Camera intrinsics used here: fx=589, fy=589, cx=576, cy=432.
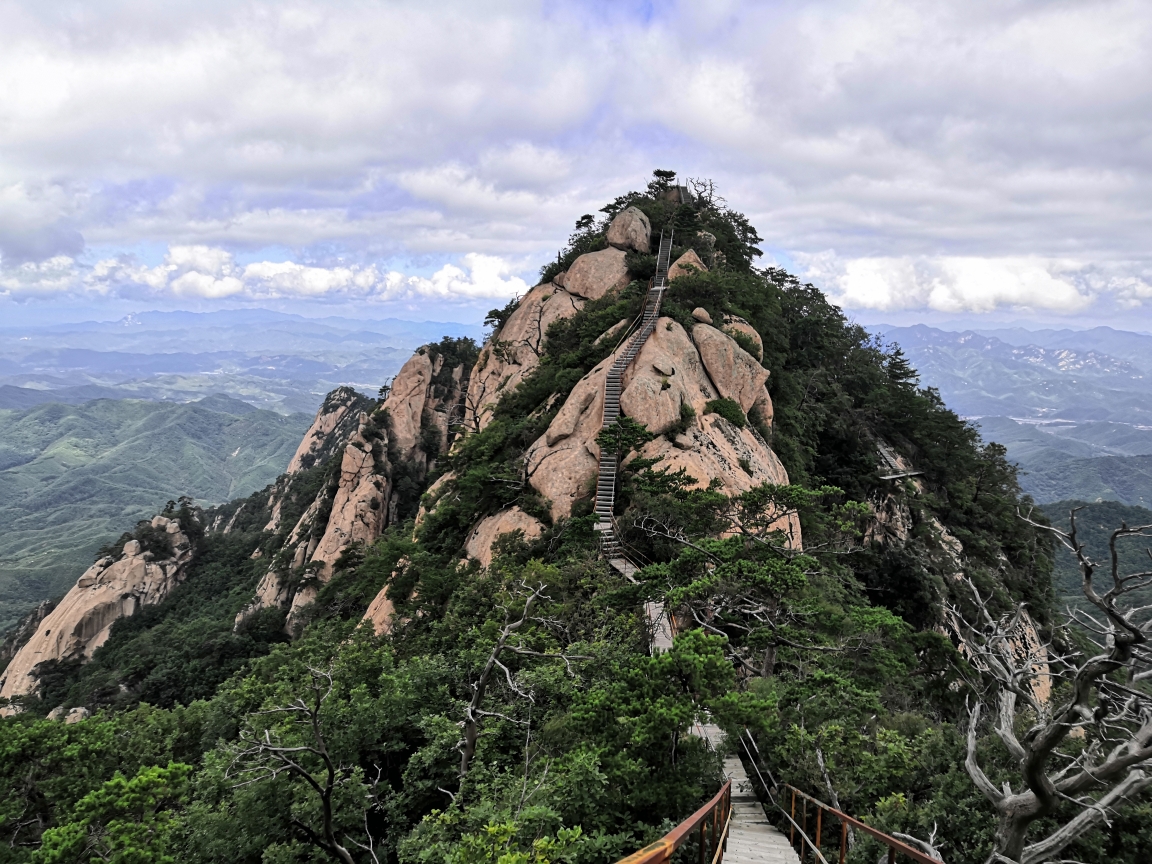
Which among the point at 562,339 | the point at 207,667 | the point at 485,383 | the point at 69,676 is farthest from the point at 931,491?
the point at 69,676

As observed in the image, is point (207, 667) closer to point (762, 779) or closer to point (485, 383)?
point (485, 383)

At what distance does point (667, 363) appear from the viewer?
1001 inches

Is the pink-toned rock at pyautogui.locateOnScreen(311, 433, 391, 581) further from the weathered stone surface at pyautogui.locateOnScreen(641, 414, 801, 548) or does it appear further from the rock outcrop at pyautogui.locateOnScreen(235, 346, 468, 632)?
the weathered stone surface at pyautogui.locateOnScreen(641, 414, 801, 548)

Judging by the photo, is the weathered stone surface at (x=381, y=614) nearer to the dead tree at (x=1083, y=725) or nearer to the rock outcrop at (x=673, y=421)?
the rock outcrop at (x=673, y=421)

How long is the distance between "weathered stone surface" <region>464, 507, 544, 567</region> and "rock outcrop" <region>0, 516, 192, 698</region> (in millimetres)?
43624

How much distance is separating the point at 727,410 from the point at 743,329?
7678 mm

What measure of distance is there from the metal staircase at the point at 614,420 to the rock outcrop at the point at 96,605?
49.1m

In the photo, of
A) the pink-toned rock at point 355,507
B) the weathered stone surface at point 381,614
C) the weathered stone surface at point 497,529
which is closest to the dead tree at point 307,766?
the weathered stone surface at point 497,529

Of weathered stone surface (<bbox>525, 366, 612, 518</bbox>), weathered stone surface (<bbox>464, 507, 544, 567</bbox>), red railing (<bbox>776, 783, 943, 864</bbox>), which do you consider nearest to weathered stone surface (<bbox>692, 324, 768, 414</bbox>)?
weathered stone surface (<bbox>525, 366, 612, 518</bbox>)

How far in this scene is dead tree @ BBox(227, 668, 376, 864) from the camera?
30.1 ft

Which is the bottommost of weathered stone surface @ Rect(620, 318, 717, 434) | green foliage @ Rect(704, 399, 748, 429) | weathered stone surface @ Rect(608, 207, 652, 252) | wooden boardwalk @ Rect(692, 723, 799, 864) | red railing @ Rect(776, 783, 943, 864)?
wooden boardwalk @ Rect(692, 723, 799, 864)

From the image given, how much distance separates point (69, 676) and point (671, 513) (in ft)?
173

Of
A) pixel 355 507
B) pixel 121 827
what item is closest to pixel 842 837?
pixel 121 827

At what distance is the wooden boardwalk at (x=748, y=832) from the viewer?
28.2ft
